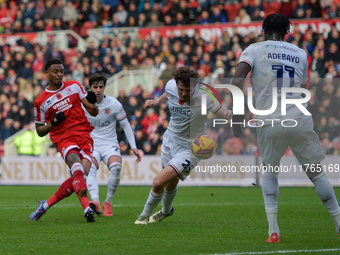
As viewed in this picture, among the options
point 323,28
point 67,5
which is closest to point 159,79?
point 323,28

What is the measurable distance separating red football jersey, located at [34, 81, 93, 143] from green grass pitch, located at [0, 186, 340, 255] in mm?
1298

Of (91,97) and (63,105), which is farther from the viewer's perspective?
(63,105)

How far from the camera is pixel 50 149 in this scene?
1720cm

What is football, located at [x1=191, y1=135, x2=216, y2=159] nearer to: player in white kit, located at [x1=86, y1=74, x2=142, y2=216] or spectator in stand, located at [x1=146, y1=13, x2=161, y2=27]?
player in white kit, located at [x1=86, y1=74, x2=142, y2=216]

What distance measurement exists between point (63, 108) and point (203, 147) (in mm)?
2173

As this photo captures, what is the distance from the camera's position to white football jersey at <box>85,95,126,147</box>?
9.17 metres

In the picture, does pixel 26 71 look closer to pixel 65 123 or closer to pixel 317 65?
pixel 317 65

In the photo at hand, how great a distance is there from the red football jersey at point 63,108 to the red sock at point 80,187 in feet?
2.01

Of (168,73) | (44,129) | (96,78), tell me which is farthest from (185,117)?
(168,73)

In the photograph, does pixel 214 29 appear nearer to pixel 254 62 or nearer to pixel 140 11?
pixel 140 11

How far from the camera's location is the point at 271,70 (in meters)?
5.36

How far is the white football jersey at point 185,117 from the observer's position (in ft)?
23.6

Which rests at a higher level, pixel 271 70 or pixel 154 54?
pixel 271 70

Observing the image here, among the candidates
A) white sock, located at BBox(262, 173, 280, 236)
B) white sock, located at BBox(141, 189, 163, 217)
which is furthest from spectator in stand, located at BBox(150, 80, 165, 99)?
white sock, located at BBox(262, 173, 280, 236)
